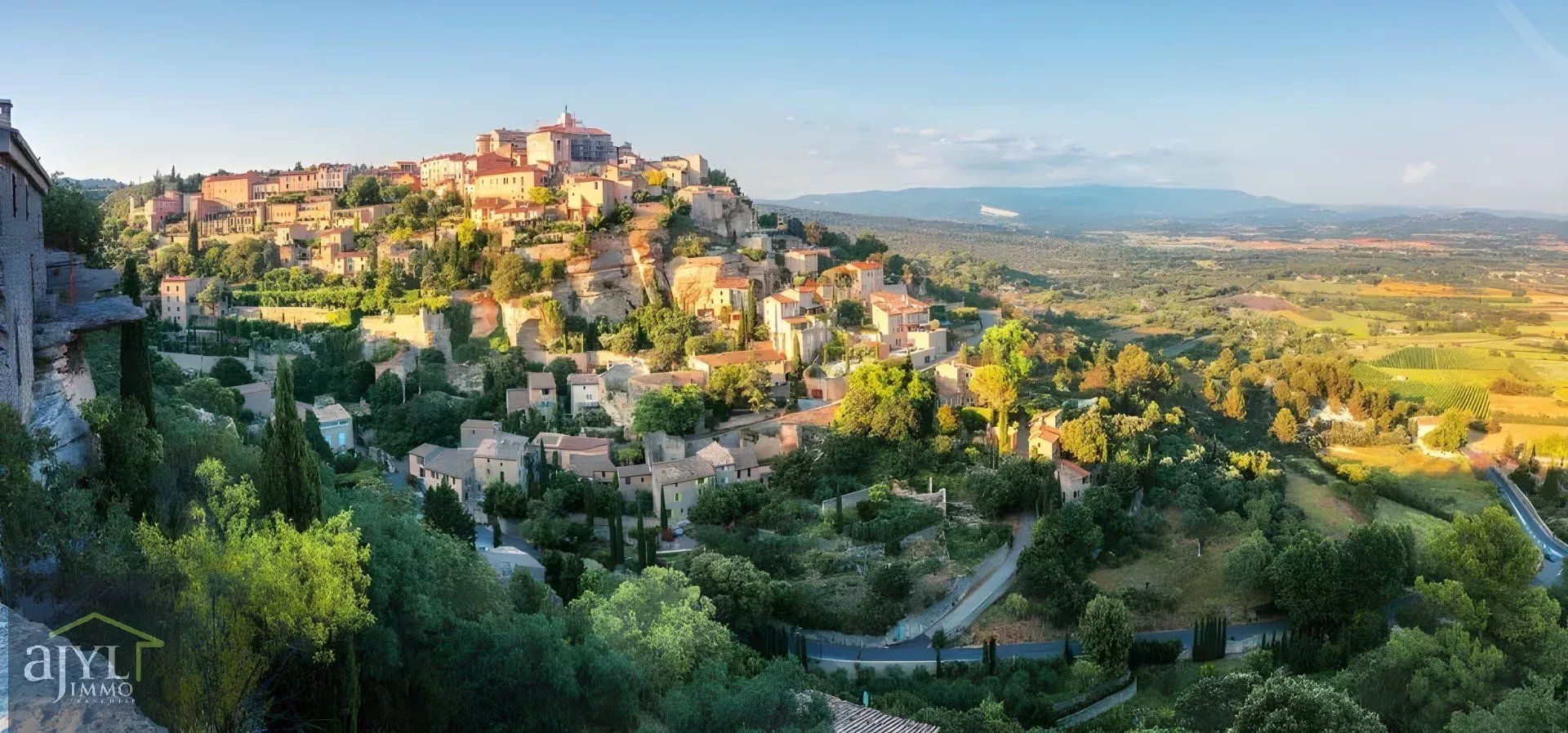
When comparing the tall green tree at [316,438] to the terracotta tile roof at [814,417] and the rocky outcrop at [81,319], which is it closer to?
the rocky outcrop at [81,319]

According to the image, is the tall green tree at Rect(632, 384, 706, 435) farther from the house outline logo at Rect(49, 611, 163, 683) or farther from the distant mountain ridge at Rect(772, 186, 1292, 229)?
the distant mountain ridge at Rect(772, 186, 1292, 229)

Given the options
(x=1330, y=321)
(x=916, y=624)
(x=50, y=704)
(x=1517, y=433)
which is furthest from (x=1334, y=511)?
(x=50, y=704)

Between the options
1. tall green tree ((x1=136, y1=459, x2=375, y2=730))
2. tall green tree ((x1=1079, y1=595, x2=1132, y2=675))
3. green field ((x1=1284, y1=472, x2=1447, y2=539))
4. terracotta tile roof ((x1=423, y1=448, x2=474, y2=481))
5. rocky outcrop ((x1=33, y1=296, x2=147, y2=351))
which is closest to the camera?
tall green tree ((x1=136, y1=459, x2=375, y2=730))

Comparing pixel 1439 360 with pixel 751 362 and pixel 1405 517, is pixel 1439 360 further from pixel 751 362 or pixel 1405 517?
pixel 751 362

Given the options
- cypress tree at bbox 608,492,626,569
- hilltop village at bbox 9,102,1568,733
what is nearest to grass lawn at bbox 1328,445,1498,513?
hilltop village at bbox 9,102,1568,733

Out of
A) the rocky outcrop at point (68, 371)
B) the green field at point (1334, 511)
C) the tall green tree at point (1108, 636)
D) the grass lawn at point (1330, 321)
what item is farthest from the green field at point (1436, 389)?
the rocky outcrop at point (68, 371)

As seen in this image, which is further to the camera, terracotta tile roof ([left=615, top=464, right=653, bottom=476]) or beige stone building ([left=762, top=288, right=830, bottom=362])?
beige stone building ([left=762, top=288, right=830, bottom=362])

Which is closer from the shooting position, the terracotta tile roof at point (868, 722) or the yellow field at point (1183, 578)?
the terracotta tile roof at point (868, 722)
